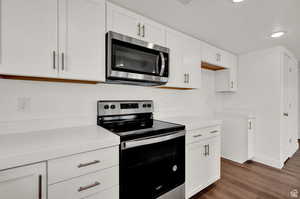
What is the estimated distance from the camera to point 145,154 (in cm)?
134

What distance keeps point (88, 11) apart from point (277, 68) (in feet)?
10.6

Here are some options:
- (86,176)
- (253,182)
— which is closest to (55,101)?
(86,176)

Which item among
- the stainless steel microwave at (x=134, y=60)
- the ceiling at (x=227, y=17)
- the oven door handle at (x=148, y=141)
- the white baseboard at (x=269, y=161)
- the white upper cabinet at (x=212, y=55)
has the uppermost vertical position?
the ceiling at (x=227, y=17)

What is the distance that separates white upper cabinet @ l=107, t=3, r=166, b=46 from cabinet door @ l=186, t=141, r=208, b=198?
1.38 metres

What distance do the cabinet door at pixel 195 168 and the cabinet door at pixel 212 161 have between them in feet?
0.23

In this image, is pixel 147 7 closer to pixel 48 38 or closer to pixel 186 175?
pixel 48 38

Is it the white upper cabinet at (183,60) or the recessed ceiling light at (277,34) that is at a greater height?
the recessed ceiling light at (277,34)

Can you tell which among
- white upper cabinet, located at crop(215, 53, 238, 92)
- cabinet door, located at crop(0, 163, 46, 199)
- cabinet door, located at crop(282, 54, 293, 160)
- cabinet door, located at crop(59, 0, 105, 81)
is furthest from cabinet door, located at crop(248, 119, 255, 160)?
cabinet door, located at crop(0, 163, 46, 199)

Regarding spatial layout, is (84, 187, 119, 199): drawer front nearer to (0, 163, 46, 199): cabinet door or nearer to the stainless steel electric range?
the stainless steel electric range

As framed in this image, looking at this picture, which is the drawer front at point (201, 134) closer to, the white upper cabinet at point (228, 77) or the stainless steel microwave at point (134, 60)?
the stainless steel microwave at point (134, 60)

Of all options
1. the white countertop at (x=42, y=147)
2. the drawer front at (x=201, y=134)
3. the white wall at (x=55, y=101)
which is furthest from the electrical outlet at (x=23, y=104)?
the drawer front at (x=201, y=134)

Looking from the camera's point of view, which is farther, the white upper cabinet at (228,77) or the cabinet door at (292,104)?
the cabinet door at (292,104)

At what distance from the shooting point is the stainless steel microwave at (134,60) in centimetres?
140

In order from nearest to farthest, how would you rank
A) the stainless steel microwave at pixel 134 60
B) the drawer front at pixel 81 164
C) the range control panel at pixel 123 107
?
1. the drawer front at pixel 81 164
2. the stainless steel microwave at pixel 134 60
3. the range control panel at pixel 123 107
